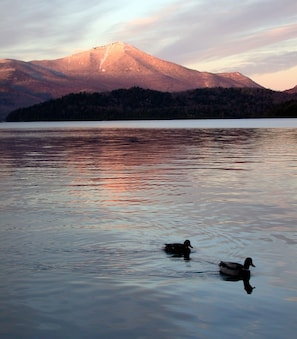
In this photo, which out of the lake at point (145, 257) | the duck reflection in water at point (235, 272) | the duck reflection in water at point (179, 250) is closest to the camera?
the lake at point (145, 257)

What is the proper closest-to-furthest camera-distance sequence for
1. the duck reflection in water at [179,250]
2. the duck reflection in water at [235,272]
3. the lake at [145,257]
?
the lake at [145,257]
the duck reflection in water at [235,272]
the duck reflection in water at [179,250]

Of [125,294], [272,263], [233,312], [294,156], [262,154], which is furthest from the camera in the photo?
[262,154]

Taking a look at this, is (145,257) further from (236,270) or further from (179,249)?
(236,270)

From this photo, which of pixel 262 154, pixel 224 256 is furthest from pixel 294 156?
pixel 224 256

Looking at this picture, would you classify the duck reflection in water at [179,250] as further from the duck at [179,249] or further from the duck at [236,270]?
the duck at [236,270]

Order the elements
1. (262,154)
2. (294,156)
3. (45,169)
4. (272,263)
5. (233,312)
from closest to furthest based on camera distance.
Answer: (233,312) < (272,263) < (45,169) < (294,156) < (262,154)

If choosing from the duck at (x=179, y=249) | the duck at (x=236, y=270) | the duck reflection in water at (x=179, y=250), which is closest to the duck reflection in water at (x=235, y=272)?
the duck at (x=236, y=270)

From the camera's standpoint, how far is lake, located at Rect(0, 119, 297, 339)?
45.1ft

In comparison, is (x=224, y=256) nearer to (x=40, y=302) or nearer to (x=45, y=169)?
(x=40, y=302)

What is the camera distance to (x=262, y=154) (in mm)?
64000

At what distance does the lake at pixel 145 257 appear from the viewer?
13.8 metres

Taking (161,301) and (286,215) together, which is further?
(286,215)

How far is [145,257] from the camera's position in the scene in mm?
19406

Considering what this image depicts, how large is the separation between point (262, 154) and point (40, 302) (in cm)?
5183
